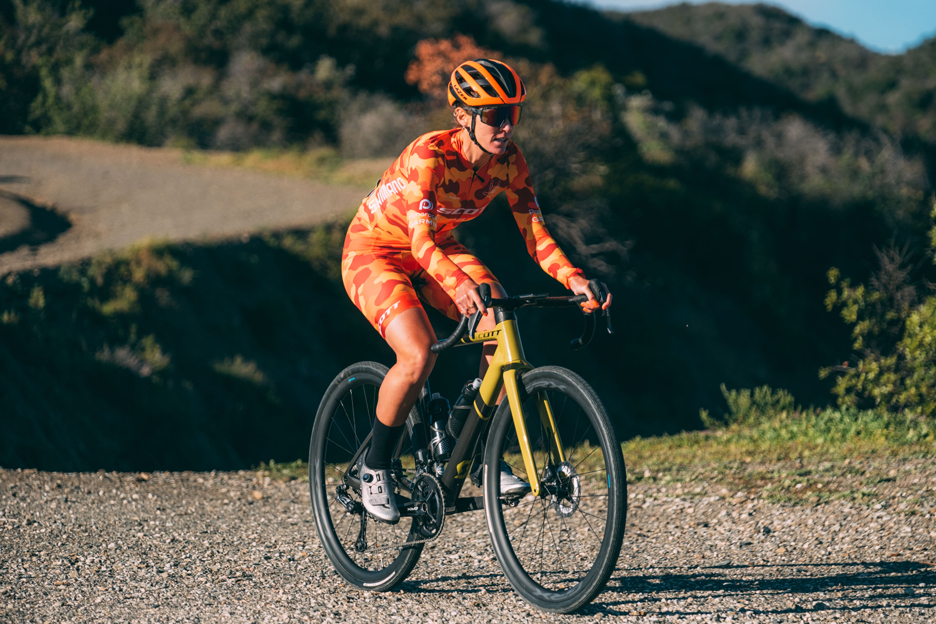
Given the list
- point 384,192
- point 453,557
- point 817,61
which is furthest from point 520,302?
point 817,61

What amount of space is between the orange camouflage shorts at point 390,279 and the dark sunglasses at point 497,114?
0.59 meters

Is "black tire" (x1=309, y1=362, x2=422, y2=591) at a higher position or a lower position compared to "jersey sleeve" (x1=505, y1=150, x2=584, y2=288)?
lower

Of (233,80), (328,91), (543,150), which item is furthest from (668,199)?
(233,80)

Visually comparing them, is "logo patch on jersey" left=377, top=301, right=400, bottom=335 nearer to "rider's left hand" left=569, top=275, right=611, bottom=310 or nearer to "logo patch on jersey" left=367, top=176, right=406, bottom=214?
"logo patch on jersey" left=367, top=176, right=406, bottom=214

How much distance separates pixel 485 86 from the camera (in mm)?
3172

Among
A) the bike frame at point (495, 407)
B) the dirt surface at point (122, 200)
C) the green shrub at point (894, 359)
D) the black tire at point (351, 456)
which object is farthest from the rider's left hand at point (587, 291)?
the dirt surface at point (122, 200)

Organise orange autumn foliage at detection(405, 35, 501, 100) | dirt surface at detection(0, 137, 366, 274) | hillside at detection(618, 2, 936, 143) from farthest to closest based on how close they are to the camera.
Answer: hillside at detection(618, 2, 936, 143) → orange autumn foliage at detection(405, 35, 501, 100) → dirt surface at detection(0, 137, 366, 274)

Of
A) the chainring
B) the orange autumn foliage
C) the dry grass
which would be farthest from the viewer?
the orange autumn foliage

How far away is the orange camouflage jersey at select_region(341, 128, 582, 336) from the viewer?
3.22 metres

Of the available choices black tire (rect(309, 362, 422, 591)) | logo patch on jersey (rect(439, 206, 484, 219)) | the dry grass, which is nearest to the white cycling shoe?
black tire (rect(309, 362, 422, 591))

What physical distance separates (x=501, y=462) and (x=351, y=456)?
4.03ft

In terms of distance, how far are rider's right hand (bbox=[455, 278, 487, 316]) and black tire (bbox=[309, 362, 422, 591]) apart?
0.85 meters

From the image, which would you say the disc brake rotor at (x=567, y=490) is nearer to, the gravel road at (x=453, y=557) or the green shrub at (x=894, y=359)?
the gravel road at (x=453, y=557)

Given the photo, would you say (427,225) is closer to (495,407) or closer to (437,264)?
(437,264)
